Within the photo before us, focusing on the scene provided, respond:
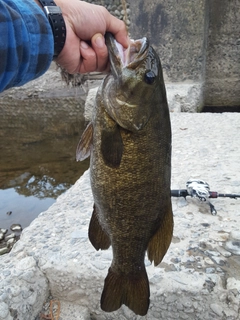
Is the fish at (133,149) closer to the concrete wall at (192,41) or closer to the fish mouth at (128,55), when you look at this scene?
the fish mouth at (128,55)

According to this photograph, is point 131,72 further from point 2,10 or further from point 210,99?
point 210,99

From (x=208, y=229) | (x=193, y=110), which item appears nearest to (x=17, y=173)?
(x=193, y=110)

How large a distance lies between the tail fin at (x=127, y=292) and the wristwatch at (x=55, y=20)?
3.76 feet

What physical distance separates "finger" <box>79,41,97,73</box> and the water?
3.64 metres

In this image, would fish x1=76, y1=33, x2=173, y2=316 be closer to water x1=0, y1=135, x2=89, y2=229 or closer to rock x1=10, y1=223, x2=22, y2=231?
rock x1=10, y1=223, x2=22, y2=231

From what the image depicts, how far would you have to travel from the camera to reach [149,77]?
5.02 ft

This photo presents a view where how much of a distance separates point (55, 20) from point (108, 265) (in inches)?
60.0

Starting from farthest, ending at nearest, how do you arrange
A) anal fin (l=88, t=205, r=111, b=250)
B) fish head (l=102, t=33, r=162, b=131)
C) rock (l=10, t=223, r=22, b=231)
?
rock (l=10, t=223, r=22, b=231) → anal fin (l=88, t=205, r=111, b=250) → fish head (l=102, t=33, r=162, b=131)

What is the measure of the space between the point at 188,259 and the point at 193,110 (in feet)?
21.5

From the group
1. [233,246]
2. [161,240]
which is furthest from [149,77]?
[233,246]

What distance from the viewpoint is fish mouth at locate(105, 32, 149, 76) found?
150 centimetres

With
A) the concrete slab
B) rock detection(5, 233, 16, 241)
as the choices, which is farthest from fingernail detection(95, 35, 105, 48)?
rock detection(5, 233, 16, 241)

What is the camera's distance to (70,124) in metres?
9.45

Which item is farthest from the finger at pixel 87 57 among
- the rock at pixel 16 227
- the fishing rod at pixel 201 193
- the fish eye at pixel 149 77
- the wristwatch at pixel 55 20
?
the rock at pixel 16 227
